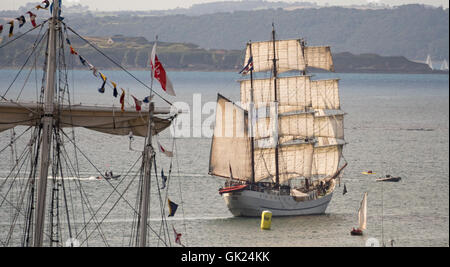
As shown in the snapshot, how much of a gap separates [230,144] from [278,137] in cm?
725

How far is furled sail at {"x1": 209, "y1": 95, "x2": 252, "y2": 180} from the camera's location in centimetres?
7231

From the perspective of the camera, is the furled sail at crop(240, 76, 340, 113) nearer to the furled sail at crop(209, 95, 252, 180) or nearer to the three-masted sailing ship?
the furled sail at crop(209, 95, 252, 180)

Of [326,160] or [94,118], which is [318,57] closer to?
[326,160]

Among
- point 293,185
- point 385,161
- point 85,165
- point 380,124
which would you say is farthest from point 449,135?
point 85,165

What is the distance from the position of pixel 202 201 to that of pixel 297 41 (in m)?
18.3

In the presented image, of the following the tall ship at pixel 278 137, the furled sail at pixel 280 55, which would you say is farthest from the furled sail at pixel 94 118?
the furled sail at pixel 280 55

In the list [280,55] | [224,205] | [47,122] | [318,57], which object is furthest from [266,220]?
[47,122]

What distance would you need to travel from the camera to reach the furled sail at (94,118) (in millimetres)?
39656

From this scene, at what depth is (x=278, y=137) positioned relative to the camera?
78500mm

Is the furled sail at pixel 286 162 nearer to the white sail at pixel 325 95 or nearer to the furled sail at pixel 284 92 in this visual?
the furled sail at pixel 284 92

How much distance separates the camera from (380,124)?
15925 centimetres

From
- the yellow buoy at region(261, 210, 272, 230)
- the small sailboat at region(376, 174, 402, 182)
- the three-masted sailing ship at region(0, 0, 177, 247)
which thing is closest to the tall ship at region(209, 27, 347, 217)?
the yellow buoy at region(261, 210, 272, 230)

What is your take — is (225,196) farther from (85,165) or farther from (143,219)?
(143,219)

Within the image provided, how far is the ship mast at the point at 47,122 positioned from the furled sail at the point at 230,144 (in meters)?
36.3
